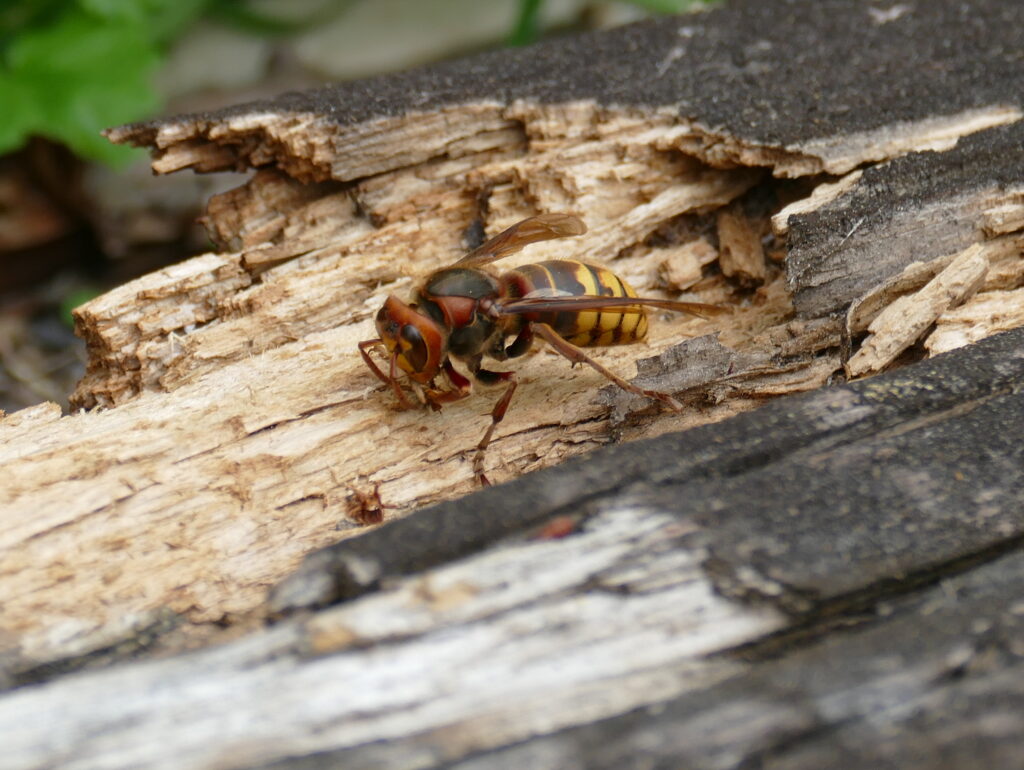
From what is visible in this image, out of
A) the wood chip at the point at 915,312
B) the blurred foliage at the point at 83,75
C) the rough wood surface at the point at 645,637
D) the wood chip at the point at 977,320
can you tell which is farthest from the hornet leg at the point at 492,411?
the blurred foliage at the point at 83,75

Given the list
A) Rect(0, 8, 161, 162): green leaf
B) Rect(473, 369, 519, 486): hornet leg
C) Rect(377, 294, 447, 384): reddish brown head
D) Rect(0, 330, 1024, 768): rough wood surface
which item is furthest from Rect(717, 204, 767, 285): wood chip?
Rect(0, 8, 161, 162): green leaf

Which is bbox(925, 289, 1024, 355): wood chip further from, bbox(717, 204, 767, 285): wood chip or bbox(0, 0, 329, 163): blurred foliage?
bbox(0, 0, 329, 163): blurred foliage

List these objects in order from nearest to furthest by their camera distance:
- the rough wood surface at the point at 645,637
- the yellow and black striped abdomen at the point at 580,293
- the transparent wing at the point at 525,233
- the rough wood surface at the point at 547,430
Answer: the rough wood surface at the point at 645,637 < the rough wood surface at the point at 547,430 < the yellow and black striped abdomen at the point at 580,293 < the transparent wing at the point at 525,233

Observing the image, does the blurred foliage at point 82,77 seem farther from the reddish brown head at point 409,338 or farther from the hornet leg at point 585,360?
the hornet leg at point 585,360

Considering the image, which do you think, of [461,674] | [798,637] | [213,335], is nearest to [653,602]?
[798,637]

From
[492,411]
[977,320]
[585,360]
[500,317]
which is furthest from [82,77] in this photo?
[977,320]

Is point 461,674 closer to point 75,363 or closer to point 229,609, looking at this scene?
point 229,609

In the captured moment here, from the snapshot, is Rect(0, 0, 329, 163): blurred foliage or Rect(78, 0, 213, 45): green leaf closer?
Rect(0, 0, 329, 163): blurred foliage
